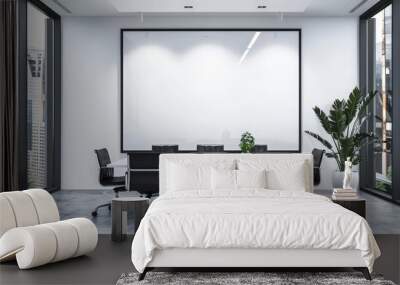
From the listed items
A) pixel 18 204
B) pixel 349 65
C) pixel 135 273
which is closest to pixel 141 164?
pixel 18 204

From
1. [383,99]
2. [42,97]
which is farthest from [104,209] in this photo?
[383,99]

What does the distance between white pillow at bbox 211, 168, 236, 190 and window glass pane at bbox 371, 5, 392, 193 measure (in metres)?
4.15

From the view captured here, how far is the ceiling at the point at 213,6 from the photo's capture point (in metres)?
8.77

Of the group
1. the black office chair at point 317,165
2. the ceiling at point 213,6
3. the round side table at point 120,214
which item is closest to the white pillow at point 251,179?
the round side table at point 120,214

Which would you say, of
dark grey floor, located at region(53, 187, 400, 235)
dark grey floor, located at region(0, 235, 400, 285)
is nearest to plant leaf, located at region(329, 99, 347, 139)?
dark grey floor, located at region(53, 187, 400, 235)

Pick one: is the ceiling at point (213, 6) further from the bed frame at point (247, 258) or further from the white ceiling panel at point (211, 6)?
the bed frame at point (247, 258)

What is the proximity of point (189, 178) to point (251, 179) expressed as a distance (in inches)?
24.6

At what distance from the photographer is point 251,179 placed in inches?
222

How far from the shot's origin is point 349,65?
10.3 m

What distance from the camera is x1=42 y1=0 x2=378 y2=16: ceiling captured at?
877cm

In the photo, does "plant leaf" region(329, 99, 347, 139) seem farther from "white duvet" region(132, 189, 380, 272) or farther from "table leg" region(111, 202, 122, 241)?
"white duvet" region(132, 189, 380, 272)

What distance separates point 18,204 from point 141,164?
2639 mm

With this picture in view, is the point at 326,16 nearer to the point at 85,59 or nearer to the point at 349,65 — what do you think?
the point at 349,65

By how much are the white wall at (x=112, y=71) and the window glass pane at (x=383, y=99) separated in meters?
0.80
